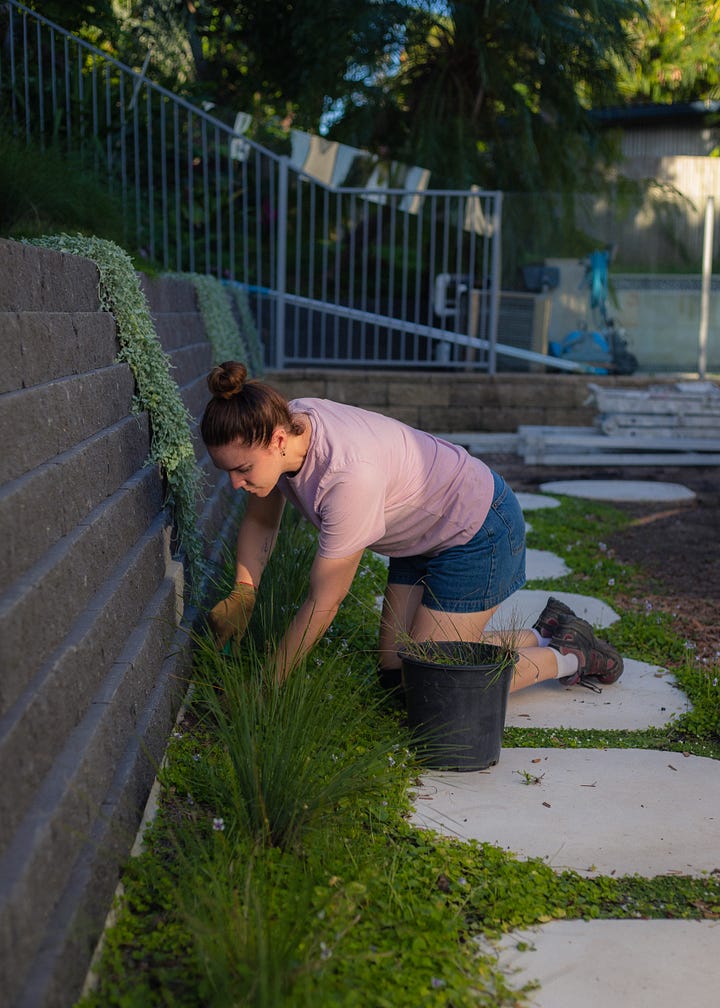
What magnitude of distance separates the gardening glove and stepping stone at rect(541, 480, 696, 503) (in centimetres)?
458

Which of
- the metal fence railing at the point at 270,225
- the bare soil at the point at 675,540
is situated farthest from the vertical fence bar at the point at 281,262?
the bare soil at the point at 675,540

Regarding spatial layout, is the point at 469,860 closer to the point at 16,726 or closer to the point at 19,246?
the point at 16,726

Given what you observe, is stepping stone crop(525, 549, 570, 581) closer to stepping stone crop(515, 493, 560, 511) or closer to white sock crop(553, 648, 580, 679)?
A: stepping stone crop(515, 493, 560, 511)

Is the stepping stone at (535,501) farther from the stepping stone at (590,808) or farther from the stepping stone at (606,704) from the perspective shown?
the stepping stone at (590,808)

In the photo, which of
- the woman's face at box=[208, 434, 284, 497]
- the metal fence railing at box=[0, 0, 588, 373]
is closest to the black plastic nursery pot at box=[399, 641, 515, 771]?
the woman's face at box=[208, 434, 284, 497]

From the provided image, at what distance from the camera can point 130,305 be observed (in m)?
3.16

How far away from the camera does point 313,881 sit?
6.57ft

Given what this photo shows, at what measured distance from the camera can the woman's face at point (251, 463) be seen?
2.70m

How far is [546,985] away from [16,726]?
1086 mm

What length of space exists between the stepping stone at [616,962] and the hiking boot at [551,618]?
4.95ft

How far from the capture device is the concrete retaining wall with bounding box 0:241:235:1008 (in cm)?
159

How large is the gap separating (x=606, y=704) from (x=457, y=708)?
33.3 inches

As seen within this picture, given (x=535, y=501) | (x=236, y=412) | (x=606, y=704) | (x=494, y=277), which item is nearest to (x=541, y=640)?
(x=606, y=704)

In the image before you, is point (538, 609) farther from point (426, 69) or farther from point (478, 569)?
point (426, 69)
